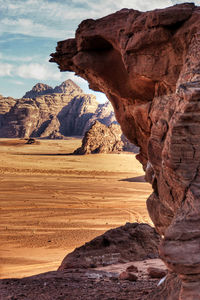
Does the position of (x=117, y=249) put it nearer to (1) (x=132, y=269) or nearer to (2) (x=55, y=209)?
(1) (x=132, y=269)

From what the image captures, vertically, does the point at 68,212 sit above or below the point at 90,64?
below

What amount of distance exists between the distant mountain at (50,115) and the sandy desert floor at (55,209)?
4323 centimetres

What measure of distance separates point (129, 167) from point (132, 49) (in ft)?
88.8

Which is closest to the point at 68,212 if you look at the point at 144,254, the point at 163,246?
the point at 144,254

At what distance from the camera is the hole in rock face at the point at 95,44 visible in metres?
7.36

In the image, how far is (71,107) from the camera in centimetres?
8625

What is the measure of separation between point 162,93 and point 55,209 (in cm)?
991

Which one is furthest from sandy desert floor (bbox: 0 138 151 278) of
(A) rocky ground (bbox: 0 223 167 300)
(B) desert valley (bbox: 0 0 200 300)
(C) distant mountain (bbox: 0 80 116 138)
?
(C) distant mountain (bbox: 0 80 116 138)

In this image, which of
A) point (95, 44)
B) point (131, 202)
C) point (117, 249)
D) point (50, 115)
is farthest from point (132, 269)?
point (50, 115)

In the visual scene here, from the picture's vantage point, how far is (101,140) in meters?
41.7

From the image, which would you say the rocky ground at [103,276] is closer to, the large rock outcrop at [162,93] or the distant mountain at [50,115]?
the large rock outcrop at [162,93]

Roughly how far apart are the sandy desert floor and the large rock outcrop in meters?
4.34

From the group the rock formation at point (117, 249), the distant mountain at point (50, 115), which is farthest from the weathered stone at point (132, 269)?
the distant mountain at point (50, 115)

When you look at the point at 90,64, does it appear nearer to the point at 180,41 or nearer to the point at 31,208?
the point at 180,41
